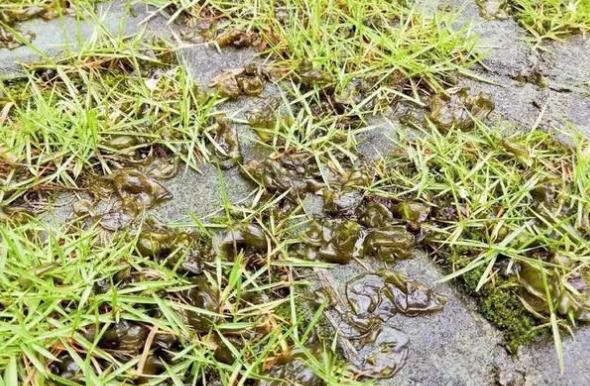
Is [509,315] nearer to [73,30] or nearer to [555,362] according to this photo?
[555,362]

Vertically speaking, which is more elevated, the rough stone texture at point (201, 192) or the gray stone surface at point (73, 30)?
the gray stone surface at point (73, 30)

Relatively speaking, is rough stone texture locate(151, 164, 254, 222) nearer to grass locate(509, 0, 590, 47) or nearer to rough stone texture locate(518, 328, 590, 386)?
rough stone texture locate(518, 328, 590, 386)

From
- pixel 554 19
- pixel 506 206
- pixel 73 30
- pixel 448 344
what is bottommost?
pixel 448 344

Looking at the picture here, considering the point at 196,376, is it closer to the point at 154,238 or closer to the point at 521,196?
the point at 154,238

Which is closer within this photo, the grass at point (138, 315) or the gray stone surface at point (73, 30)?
the grass at point (138, 315)

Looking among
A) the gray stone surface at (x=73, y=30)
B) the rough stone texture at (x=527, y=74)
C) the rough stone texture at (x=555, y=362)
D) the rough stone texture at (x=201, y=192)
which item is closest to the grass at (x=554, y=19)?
the rough stone texture at (x=527, y=74)

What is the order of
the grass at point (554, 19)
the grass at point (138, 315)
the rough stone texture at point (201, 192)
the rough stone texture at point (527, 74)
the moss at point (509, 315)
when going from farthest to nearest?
the grass at point (554, 19) < the rough stone texture at point (527, 74) < the rough stone texture at point (201, 192) < the moss at point (509, 315) < the grass at point (138, 315)

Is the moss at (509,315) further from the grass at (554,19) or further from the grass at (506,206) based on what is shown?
the grass at (554,19)

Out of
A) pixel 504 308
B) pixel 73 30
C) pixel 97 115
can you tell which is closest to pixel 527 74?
pixel 504 308

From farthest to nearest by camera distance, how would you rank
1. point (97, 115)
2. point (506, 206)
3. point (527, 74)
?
point (527, 74) → point (97, 115) → point (506, 206)
